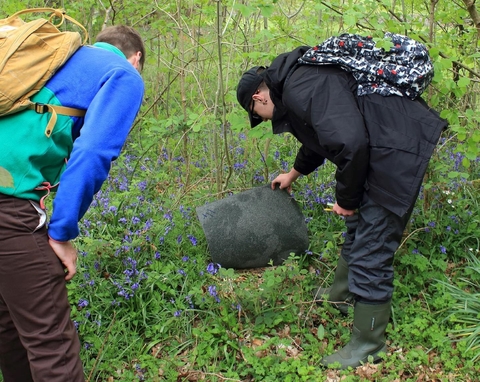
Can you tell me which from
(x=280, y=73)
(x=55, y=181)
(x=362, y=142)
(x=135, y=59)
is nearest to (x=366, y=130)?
(x=362, y=142)

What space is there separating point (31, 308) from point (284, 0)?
5099 millimetres

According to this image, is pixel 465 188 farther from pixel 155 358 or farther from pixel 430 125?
pixel 155 358

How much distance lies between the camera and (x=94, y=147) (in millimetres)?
1707

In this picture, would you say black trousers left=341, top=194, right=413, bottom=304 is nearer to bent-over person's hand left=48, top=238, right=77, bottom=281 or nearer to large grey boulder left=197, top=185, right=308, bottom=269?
large grey boulder left=197, top=185, right=308, bottom=269

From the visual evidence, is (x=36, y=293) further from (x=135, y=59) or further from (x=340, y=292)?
(x=340, y=292)

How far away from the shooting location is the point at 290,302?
320cm

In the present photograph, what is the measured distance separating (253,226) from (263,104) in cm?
102

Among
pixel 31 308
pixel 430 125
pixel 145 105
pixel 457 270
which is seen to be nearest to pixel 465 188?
pixel 457 270

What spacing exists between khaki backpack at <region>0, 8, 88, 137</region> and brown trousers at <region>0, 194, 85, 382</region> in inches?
14.1

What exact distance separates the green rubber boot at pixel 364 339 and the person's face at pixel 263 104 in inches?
48.5

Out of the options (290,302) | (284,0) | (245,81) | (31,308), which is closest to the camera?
(31,308)

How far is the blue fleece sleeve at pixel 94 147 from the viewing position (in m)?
1.71

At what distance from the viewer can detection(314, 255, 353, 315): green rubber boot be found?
3.25 metres

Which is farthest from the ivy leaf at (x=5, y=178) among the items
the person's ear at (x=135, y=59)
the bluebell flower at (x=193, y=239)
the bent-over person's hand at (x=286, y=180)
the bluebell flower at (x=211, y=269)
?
the bent-over person's hand at (x=286, y=180)
